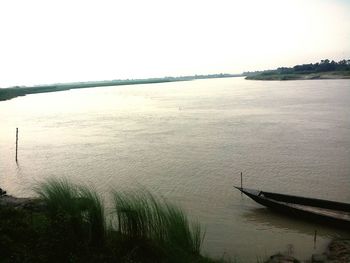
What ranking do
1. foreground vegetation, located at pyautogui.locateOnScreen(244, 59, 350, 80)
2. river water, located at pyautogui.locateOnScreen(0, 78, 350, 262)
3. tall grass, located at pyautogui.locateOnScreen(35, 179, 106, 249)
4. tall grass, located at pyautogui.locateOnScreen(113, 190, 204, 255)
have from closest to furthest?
1. tall grass, located at pyautogui.locateOnScreen(35, 179, 106, 249)
2. tall grass, located at pyautogui.locateOnScreen(113, 190, 204, 255)
3. river water, located at pyautogui.locateOnScreen(0, 78, 350, 262)
4. foreground vegetation, located at pyautogui.locateOnScreen(244, 59, 350, 80)

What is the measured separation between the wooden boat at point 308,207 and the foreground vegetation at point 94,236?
553cm

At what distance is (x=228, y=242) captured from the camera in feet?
36.7

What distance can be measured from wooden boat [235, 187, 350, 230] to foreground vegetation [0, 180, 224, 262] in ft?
18.2

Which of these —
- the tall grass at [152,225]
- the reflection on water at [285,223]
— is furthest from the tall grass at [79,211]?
the reflection on water at [285,223]

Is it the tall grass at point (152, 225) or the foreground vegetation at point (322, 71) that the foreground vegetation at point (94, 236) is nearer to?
the tall grass at point (152, 225)

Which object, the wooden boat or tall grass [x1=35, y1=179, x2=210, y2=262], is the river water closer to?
the wooden boat

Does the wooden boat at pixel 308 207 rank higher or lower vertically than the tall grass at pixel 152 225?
lower

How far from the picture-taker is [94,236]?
25.7 feet

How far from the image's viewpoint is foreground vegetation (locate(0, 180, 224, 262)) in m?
6.64

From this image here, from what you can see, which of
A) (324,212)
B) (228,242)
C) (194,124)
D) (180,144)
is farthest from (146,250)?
(194,124)

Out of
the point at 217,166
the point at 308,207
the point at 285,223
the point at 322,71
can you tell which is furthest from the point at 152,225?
the point at 322,71

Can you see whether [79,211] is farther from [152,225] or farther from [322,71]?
[322,71]

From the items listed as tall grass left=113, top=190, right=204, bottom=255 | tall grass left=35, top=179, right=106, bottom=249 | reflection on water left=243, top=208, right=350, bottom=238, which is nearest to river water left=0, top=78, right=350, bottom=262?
reflection on water left=243, top=208, right=350, bottom=238

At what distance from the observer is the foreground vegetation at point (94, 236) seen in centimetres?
664
